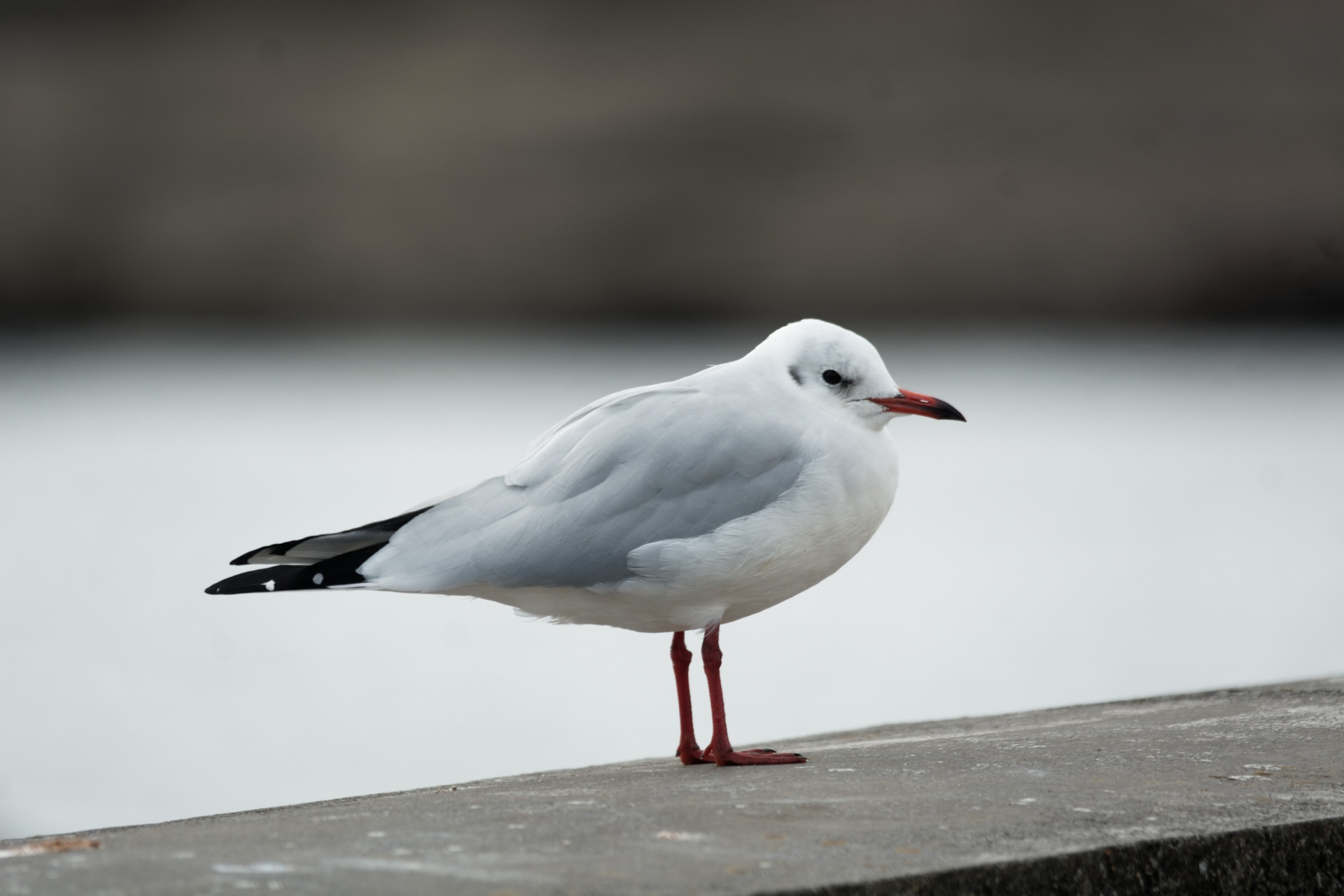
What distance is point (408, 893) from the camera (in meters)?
2.00

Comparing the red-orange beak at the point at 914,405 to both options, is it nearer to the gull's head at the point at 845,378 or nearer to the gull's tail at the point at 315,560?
the gull's head at the point at 845,378

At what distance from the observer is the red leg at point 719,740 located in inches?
131

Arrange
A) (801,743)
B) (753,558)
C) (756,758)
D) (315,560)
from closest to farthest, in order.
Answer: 1. (753,558)
2. (756,758)
3. (315,560)
4. (801,743)

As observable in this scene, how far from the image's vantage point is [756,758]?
3.36 metres

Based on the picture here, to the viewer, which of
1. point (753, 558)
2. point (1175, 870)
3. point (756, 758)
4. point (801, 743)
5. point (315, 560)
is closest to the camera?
point (1175, 870)

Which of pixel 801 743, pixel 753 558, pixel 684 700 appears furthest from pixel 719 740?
pixel 801 743

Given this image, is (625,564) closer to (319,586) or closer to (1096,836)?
(319,586)

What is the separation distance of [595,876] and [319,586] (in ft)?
4.67

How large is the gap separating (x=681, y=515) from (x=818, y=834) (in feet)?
3.40

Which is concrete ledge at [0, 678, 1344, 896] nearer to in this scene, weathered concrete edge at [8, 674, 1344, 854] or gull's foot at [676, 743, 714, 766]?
weathered concrete edge at [8, 674, 1344, 854]

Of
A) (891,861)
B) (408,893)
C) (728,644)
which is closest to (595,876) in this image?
(408,893)

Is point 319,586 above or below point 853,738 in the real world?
above

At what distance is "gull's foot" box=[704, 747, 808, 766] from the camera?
10.8ft

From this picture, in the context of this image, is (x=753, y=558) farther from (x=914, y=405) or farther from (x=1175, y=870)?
(x=1175, y=870)
